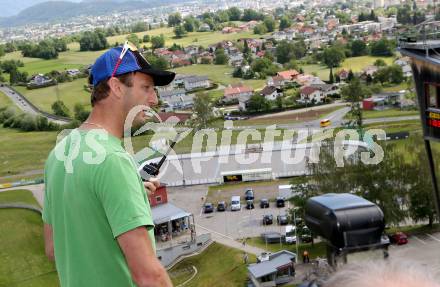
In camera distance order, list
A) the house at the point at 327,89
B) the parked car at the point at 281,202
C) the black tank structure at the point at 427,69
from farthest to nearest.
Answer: the house at the point at 327,89 < the parked car at the point at 281,202 < the black tank structure at the point at 427,69

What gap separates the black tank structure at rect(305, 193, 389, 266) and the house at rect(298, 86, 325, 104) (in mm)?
26982

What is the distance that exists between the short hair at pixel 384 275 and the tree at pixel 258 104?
2671cm

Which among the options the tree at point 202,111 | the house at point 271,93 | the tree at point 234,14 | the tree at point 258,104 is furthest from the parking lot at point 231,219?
the tree at point 234,14

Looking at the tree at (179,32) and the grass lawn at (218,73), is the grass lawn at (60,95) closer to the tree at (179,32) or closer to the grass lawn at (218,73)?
the grass lawn at (218,73)

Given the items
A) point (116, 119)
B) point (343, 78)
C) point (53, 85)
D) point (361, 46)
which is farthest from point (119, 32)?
point (116, 119)

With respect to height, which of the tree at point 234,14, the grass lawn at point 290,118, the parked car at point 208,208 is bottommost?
the grass lawn at point 290,118

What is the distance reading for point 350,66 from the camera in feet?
117

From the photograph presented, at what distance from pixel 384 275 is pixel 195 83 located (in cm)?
3492

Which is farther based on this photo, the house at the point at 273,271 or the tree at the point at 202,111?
the tree at the point at 202,111

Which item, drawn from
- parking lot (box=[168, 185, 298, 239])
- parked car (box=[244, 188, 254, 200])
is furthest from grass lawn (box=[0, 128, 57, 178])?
parked car (box=[244, 188, 254, 200])

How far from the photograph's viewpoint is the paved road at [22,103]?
29.8 metres

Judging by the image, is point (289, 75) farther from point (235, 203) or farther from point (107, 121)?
point (107, 121)

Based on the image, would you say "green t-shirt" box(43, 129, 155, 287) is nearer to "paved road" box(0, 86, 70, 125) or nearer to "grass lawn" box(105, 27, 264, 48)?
"paved road" box(0, 86, 70, 125)

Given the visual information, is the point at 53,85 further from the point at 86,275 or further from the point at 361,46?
the point at 86,275
